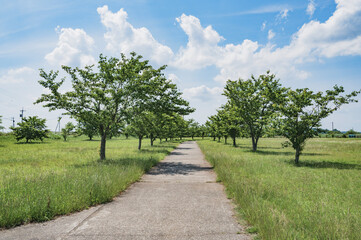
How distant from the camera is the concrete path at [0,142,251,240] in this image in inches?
166

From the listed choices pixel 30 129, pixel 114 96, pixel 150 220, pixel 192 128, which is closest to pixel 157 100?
pixel 114 96

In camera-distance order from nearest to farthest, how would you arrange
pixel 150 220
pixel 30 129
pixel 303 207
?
pixel 150 220 < pixel 303 207 < pixel 30 129

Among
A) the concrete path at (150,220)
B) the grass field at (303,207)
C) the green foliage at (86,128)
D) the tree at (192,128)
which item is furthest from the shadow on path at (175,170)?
the tree at (192,128)

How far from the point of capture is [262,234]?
3959 mm

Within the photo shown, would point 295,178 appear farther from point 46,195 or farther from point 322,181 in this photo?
point 46,195

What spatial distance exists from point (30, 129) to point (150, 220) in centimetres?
5109

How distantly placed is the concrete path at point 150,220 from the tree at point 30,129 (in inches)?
1891

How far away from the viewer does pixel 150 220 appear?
4.96 m

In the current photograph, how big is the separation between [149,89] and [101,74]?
3.37 meters

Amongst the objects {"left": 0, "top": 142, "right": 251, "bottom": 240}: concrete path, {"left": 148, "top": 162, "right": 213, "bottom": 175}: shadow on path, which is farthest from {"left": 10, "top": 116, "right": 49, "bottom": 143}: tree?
{"left": 0, "top": 142, "right": 251, "bottom": 240}: concrete path

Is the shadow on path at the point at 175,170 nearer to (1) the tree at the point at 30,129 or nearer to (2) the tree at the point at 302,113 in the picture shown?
(2) the tree at the point at 302,113

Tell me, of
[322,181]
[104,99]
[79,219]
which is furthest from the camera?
[104,99]

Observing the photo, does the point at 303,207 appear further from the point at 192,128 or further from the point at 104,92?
the point at 192,128

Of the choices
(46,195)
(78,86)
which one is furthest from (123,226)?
(78,86)
